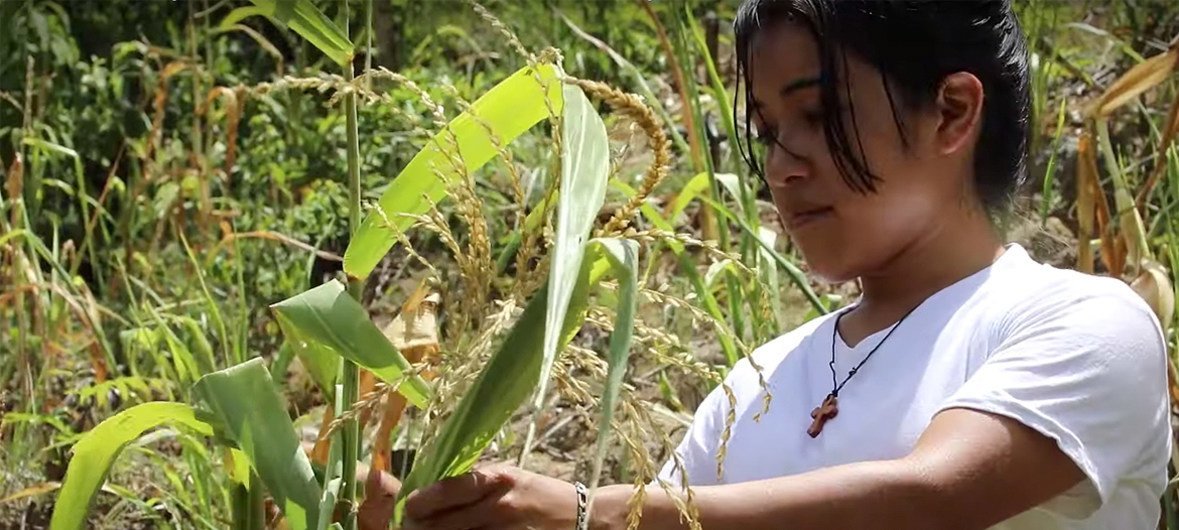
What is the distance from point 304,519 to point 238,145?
2.40 metres

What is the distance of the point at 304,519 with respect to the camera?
1047mm

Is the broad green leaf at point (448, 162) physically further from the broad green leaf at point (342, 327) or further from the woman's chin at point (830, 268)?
the woman's chin at point (830, 268)

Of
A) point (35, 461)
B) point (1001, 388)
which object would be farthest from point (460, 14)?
point (1001, 388)

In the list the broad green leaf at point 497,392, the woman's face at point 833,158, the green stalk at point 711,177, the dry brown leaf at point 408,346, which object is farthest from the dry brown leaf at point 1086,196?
the broad green leaf at point 497,392

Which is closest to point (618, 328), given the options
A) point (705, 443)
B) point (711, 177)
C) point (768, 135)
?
point (768, 135)

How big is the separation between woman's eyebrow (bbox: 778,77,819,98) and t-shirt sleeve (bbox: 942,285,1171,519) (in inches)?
8.8

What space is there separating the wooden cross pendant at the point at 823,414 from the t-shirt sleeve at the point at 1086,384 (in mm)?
130

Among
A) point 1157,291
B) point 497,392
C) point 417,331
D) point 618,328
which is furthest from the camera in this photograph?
point 1157,291

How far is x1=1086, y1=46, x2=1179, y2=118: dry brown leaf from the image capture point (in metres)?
1.70

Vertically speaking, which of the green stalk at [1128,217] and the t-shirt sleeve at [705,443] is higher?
the green stalk at [1128,217]

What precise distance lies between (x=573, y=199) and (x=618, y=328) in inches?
3.2

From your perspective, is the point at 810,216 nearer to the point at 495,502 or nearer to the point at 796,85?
the point at 796,85

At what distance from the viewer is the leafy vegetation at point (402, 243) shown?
2.91ft

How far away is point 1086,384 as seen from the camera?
1.03 m
